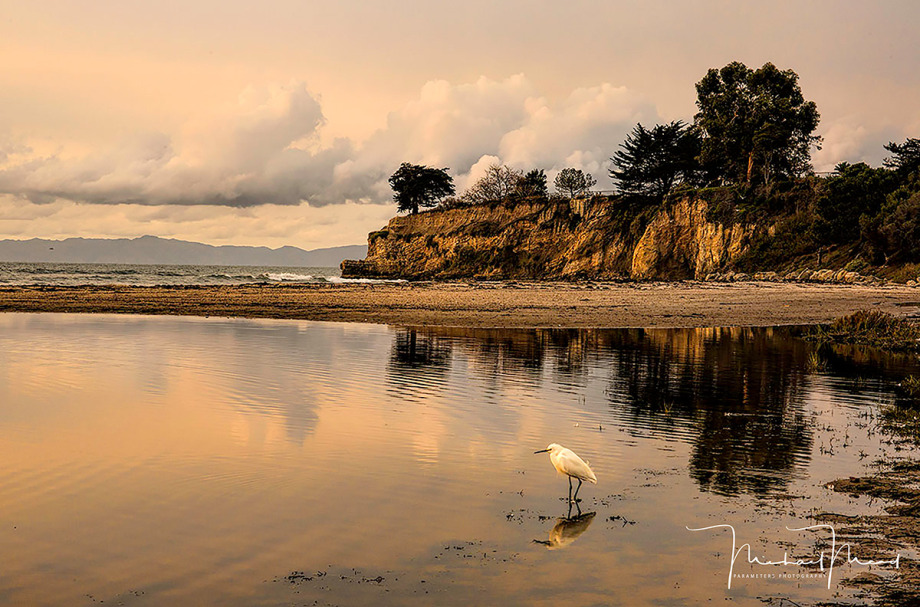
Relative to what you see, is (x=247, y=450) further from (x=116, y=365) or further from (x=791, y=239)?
(x=791, y=239)

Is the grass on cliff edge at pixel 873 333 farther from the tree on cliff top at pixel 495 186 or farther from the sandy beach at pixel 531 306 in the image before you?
the tree on cliff top at pixel 495 186

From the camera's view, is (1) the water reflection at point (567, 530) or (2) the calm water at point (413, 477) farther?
(1) the water reflection at point (567, 530)

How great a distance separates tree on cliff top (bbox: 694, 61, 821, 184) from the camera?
75.9 meters

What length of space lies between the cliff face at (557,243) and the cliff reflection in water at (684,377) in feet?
174

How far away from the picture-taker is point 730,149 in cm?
7981

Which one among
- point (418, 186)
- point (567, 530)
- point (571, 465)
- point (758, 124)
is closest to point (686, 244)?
point (758, 124)

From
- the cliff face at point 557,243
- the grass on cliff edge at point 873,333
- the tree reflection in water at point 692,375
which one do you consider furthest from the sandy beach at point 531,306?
the cliff face at point 557,243

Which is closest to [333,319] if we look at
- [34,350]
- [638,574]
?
[34,350]

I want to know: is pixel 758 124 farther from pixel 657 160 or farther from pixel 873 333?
pixel 873 333

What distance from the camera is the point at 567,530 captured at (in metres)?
7.29

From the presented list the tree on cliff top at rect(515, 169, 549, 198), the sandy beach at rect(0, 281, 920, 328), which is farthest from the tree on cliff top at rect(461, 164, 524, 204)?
the sandy beach at rect(0, 281, 920, 328)

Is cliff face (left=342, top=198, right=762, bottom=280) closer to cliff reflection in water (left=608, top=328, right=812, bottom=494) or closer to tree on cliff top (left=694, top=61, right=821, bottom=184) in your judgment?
tree on cliff top (left=694, top=61, right=821, bottom=184)

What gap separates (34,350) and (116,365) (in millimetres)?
4472

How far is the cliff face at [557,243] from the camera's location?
79.6 meters
